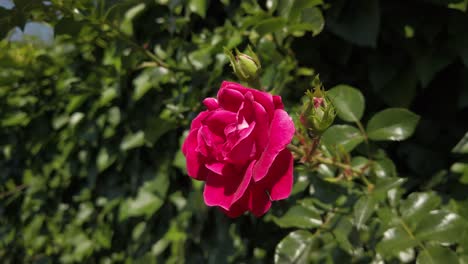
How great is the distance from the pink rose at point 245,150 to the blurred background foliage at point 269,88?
247 millimetres

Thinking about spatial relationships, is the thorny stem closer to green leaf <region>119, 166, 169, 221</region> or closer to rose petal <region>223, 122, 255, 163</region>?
rose petal <region>223, 122, 255, 163</region>

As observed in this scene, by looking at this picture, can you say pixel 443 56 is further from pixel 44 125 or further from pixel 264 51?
pixel 44 125

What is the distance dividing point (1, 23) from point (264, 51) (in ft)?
2.07

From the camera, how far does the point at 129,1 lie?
1.00 m

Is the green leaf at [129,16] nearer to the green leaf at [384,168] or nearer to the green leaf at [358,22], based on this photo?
the green leaf at [358,22]

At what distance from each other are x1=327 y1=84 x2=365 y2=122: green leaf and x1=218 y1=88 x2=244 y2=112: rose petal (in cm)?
39

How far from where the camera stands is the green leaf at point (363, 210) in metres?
0.85

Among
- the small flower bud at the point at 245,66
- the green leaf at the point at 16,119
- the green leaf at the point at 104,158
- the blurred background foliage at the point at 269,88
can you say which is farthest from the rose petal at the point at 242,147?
the green leaf at the point at 16,119

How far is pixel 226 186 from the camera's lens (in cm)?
63

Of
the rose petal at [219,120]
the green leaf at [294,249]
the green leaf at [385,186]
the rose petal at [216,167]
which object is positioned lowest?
the green leaf at [294,249]

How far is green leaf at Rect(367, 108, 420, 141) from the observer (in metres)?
0.92

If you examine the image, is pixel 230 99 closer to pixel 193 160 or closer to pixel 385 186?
pixel 193 160

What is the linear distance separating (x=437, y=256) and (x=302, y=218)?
11.5 inches

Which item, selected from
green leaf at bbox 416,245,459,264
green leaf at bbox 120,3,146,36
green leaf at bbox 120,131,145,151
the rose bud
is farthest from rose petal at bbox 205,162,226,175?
green leaf at bbox 120,131,145,151
